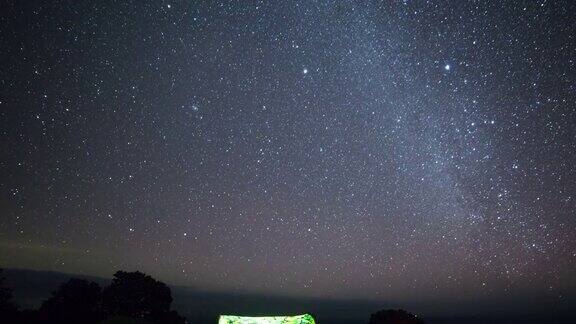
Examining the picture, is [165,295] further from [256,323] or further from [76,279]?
[256,323]

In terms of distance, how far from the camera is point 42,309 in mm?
19938

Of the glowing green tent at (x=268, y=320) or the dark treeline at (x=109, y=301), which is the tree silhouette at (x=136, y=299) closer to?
the dark treeline at (x=109, y=301)

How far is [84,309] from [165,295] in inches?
168

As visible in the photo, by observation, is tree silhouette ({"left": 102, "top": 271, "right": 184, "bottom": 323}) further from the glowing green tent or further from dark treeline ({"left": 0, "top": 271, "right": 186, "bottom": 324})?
the glowing green tent

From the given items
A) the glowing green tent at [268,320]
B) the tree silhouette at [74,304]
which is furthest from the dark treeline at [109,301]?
the glowing green tent at [268,320]

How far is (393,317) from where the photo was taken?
2203 cm

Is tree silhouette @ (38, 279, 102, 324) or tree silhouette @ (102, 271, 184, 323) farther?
tree silhouette @ (102, 271, 184, 323)

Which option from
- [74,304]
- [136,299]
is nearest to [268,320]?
[136,299]

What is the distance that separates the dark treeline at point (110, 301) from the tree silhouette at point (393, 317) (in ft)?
0.38

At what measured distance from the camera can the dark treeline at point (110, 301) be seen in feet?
65.1

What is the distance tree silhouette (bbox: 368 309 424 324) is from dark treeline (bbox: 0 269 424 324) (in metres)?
0.12

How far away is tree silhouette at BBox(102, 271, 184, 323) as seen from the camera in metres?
A: 20.3

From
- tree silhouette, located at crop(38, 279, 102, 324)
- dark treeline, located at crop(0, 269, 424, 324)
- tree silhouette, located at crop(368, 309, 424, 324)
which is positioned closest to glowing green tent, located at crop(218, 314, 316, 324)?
dark treeline, located at crop(0, 269, 424, 324)

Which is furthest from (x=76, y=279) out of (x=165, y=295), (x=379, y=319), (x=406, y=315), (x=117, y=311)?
(x=406, y=315)
